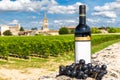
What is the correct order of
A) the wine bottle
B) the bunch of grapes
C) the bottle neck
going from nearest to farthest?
the bunch of grapes < the bottle neck < the wine bottle

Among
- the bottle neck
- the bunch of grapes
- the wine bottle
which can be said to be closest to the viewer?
the bunch of grapes

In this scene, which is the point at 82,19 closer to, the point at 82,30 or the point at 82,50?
the point at 82,30

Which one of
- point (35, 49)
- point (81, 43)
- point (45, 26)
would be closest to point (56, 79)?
point (81, 43)

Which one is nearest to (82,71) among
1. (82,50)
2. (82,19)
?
(82,50)

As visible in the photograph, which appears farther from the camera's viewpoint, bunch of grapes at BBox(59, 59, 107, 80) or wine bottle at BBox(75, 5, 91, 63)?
wine bottle at BBox(75, 5, 91, 63)

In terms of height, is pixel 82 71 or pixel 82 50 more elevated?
pixel 82 50

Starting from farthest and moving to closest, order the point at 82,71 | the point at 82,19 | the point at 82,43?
the point at 82,43 → the point at 82,19 → the point at 82,71

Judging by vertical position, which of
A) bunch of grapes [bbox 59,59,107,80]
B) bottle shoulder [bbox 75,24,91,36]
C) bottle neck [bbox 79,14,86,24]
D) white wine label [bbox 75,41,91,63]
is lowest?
bunch of grapes [bbox 59,59,107,80]

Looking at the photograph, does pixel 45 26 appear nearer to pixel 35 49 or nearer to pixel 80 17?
pixel 35 49

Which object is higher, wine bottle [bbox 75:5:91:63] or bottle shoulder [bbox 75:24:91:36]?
bottle shoulder [bbox 75:24:91:36]

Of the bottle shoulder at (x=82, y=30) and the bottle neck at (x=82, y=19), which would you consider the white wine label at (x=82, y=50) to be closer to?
the bottle shoulder at (x=82, y=30)

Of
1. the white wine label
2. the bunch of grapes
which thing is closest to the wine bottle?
the white wine label

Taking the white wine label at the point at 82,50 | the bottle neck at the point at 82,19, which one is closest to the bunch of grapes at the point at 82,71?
the white wine label at the point at 82,50

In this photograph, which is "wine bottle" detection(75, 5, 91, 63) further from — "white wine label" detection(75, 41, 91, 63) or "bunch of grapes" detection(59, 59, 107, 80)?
"bunch of grapes" detection(59, 59, 107, 80)
